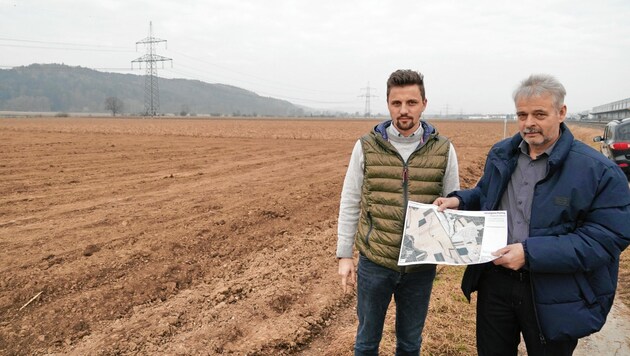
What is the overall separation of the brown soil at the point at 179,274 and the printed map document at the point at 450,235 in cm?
147

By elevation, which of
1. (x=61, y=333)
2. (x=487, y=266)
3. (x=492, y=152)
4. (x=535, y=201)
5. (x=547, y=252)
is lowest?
(x=61, y=333)

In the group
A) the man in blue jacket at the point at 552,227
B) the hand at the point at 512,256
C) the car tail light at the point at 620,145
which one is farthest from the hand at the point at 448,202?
the car tail light at the point at 620,145

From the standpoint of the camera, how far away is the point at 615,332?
Answer: 3.57 meters

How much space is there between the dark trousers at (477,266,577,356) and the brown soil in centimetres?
117

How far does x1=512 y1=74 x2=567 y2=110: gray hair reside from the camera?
1831mm

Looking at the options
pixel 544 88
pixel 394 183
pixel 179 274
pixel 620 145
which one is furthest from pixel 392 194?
pixel 620 145

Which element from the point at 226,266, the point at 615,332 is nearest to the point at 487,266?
the point at 615,332

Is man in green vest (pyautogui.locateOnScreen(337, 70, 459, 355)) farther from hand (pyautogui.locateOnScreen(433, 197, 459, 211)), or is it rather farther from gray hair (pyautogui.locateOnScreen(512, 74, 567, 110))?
gray hair (pyautogui.locateOnScreen(512, 74, 567, 110))

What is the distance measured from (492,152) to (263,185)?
7.47 m

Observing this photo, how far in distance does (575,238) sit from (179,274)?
158 inches

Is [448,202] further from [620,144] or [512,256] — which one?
[620,144]

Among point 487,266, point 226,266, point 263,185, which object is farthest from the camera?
point 263,185

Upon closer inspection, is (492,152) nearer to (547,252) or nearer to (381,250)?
(547,252)

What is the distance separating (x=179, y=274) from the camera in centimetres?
467
